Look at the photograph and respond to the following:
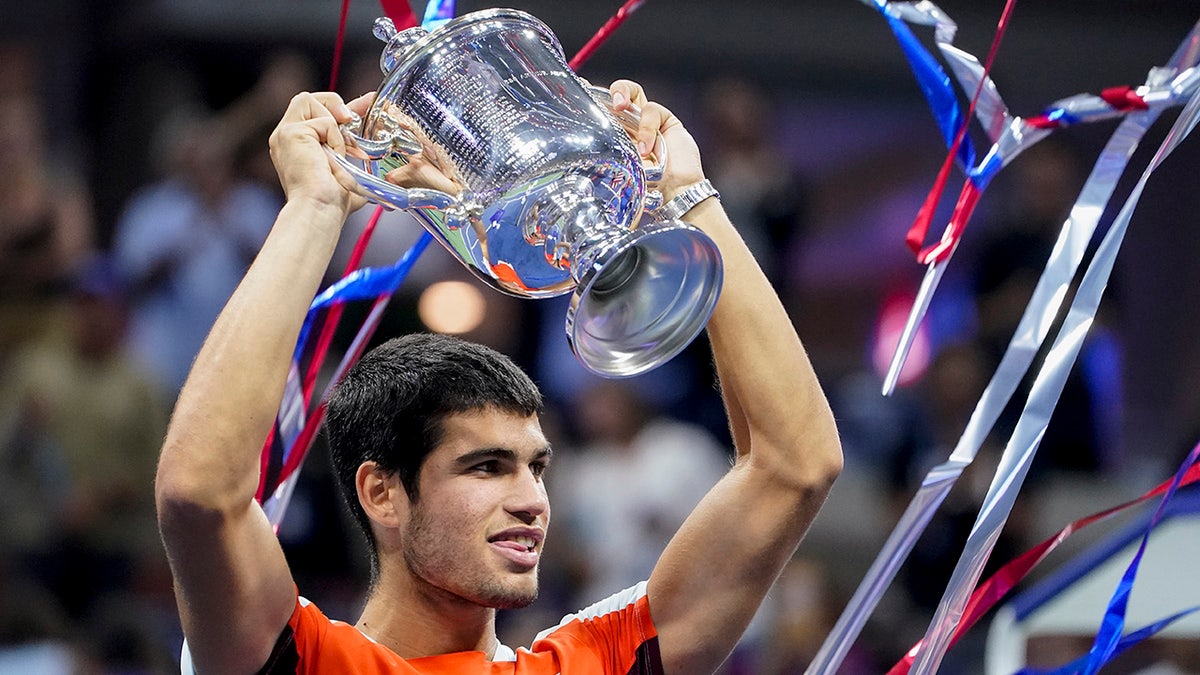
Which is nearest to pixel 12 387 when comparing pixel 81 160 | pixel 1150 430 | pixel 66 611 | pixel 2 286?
pixel 2 286

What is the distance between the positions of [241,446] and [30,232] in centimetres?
370

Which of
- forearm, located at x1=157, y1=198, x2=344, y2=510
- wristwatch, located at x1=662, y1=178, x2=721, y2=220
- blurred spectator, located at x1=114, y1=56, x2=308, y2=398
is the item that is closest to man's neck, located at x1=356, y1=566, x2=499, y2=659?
forearm, located at x1=157, y1=198, x2=344, y2=510

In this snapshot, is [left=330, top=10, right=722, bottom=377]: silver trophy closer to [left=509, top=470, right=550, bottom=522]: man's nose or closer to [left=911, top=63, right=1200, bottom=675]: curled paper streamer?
[left=509, top=470, right=550, bottom=522]: man's nose

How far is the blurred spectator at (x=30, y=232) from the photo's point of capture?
17.0 feet

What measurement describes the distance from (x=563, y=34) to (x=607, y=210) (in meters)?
5.05

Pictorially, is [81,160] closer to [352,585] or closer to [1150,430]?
[352,585]

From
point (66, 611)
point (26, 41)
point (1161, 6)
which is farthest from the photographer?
point (1161, 6)

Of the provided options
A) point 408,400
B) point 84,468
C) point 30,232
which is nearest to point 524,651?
point 408,400

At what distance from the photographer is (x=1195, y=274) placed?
24.1 feet

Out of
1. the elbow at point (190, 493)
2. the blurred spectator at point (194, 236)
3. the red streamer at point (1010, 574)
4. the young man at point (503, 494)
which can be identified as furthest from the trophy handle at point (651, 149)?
the blurred spectator at point (194, 236)

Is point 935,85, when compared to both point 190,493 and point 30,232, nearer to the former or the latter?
point 190,493

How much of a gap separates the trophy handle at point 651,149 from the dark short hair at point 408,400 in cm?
36

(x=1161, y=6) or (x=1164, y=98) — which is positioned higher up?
(x=1164, y=98)

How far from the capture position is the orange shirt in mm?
2107
